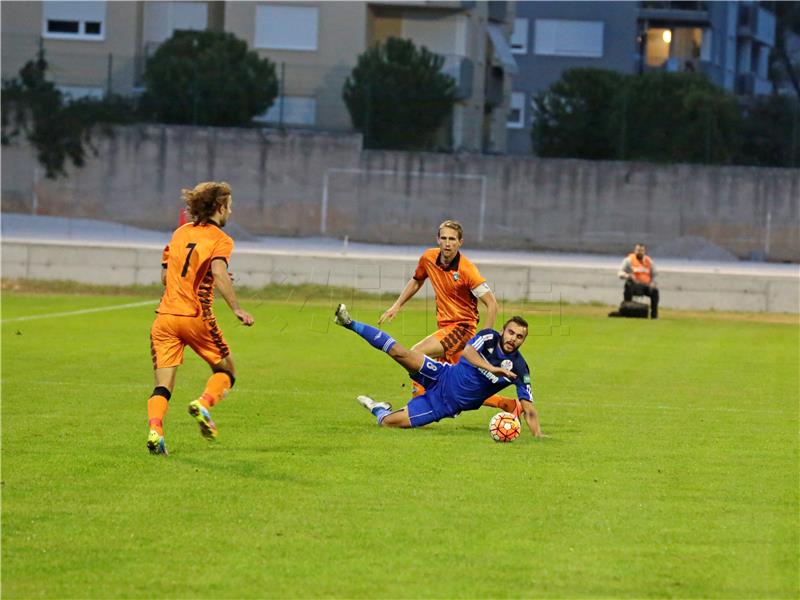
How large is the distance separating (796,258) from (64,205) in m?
24.9

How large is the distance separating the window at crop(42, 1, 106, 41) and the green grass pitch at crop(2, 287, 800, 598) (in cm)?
4309

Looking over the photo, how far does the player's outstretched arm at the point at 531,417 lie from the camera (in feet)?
40.6

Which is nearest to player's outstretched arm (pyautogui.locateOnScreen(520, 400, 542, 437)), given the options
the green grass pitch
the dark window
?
the green grass pitch

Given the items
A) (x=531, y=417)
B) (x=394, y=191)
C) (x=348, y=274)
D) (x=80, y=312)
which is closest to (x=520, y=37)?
(x=394, y=191)

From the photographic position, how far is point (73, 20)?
59.9 m

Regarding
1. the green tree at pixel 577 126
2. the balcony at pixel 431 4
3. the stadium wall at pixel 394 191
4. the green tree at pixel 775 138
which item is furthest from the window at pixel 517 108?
the stadium wall at pixel 394 191

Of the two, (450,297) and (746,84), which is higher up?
Answer: (746,84)

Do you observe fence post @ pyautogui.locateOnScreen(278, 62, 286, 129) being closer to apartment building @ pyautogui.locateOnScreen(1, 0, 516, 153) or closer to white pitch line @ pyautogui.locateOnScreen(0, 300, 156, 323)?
apartment building @ pyautogui.locateOnScreen(1, 0, 516, 153)

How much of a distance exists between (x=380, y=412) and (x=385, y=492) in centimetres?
349

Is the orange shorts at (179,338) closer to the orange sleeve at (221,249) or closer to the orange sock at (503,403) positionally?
the orange sleeve at (221,249)

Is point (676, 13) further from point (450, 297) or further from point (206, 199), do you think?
point (206, 199)

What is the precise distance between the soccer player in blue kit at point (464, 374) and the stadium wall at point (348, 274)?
66.2ft

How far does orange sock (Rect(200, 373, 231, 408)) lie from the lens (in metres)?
11.1

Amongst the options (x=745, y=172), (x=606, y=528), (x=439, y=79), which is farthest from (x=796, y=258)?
(x=606, y=528)
